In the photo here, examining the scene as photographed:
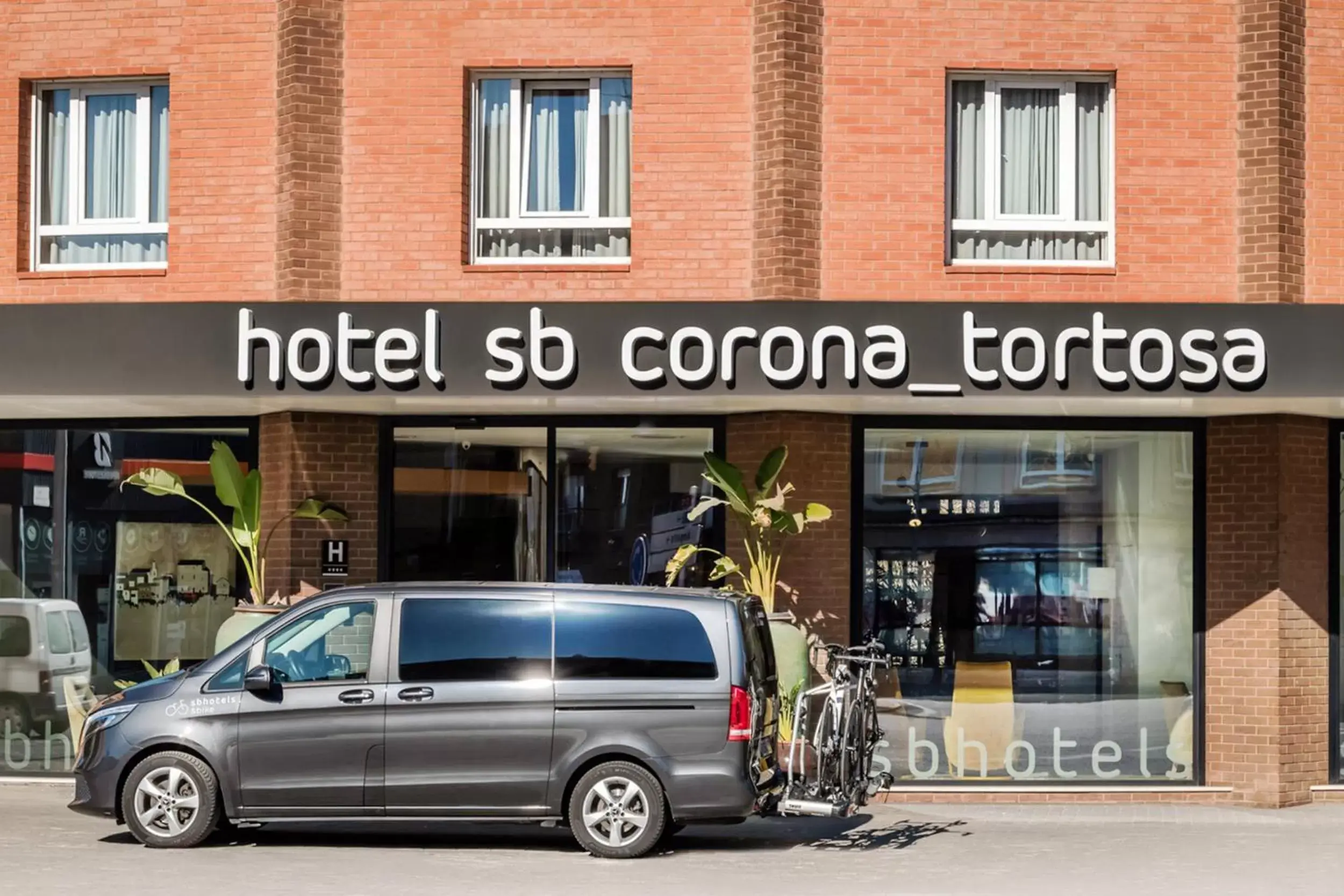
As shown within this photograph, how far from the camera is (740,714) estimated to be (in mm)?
11852

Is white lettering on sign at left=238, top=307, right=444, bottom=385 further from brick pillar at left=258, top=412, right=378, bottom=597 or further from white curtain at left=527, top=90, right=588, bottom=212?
white curtain at left=527, top=90, right=588, bottom=212

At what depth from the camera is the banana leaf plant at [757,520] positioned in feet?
49.0

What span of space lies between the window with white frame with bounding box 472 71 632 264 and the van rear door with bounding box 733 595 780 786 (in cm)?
440

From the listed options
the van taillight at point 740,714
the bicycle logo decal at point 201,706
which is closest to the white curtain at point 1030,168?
the van taillight at point 740,714

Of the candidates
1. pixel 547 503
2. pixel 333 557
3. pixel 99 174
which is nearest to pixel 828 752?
pixel 547 503

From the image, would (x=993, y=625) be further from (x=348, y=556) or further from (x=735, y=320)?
(x=348, y=556)

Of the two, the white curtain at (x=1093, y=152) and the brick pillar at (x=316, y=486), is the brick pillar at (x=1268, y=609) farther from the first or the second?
the brick pillar at (x=316, y=486)

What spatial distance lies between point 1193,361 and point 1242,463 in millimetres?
1854

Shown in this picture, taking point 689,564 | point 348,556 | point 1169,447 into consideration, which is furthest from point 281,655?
point 1169,447

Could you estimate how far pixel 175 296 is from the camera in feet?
51.9

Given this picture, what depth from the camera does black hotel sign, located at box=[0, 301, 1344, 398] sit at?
14.1m

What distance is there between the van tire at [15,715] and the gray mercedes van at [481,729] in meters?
4.58

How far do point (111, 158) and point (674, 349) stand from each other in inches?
231

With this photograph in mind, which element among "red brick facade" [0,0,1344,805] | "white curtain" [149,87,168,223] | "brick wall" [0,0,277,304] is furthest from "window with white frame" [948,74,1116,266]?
"white curtain" [149,87,168,223]
